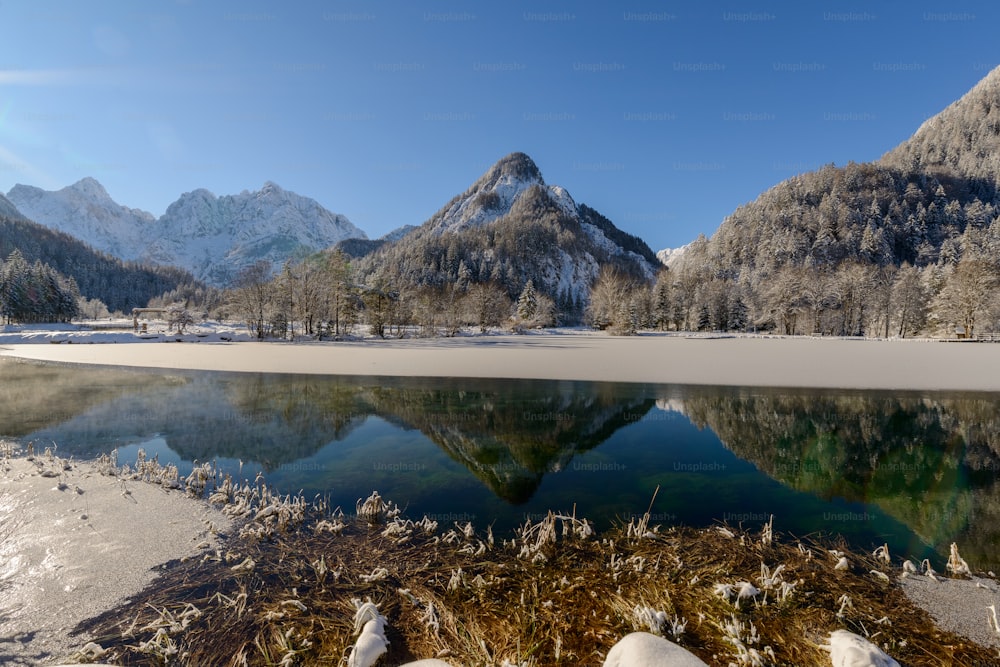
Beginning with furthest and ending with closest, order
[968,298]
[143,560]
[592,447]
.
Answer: [968,298], [592,447], [143,560]

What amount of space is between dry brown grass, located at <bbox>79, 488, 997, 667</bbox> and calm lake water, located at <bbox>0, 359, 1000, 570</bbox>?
926mm

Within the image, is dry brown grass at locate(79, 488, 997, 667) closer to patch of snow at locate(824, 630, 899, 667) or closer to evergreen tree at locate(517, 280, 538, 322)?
patch of snow at locate(824, 630, 899, 667)

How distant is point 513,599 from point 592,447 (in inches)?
247

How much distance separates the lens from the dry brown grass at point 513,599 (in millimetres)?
3352

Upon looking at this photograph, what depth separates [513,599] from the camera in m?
4.11

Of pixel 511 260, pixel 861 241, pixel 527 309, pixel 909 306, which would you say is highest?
pixel 861 241

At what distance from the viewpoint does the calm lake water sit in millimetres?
6574

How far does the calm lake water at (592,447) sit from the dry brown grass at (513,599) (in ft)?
3.04

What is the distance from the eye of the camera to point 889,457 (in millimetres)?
9281

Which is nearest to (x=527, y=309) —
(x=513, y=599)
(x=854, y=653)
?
(x=513, y=599)

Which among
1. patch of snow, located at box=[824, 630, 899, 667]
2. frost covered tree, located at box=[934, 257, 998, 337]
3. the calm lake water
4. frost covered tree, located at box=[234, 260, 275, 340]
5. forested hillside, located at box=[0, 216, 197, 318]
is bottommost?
the calm lake water

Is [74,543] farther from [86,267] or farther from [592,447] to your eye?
[86,267]

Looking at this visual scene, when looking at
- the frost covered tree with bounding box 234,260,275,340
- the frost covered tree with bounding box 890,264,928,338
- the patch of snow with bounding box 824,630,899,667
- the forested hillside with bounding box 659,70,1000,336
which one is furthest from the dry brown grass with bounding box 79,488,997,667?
the forested hillside with bounding box 659,70,1000,336

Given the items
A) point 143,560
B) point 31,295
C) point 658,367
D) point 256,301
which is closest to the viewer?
point 143,560
